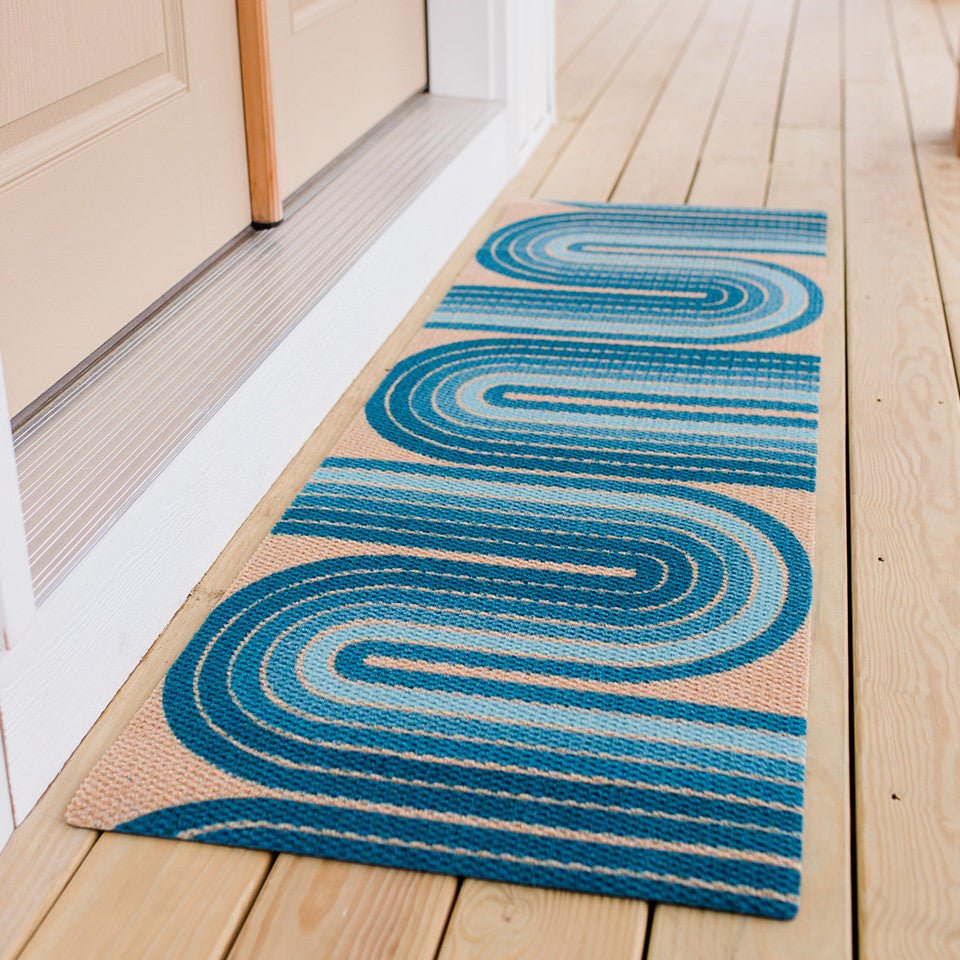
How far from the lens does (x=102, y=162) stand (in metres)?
1.42

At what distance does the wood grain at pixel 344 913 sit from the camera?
0.94m

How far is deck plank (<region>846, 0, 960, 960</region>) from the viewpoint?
0.99 m

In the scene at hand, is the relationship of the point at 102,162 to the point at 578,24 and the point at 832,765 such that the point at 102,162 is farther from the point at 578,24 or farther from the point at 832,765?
the point at 578,24

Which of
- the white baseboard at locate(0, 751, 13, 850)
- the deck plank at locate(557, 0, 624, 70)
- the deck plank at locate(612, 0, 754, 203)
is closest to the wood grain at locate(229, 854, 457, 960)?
the white baseboard at locate(0, 751, 13, 850)

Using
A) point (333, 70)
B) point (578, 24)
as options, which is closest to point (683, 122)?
point (333, 70)

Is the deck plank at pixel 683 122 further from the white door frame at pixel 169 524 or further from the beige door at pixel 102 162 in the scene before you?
the beige door at pixel 102 162

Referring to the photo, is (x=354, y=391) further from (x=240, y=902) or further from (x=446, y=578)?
(x=240, y=902)

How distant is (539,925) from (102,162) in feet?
3.28

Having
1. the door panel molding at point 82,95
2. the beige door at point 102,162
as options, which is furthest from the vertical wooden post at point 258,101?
the door panel molding at point 82,95

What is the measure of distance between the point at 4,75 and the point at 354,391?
2.43 ft

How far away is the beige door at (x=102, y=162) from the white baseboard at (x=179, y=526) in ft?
0.64

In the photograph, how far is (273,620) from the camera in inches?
51.3

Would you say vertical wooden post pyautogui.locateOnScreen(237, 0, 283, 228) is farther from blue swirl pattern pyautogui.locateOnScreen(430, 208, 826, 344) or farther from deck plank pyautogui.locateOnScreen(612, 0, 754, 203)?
deck plank pyautogui.locateOnScreen(612, 0, 754, 203)

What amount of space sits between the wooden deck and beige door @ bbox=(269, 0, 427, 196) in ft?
1.08
